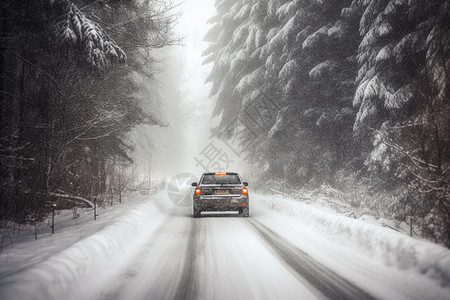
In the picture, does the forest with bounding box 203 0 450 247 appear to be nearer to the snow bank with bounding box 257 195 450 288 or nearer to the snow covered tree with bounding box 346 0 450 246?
the snow covered tree with bounding box 346 0 450 246

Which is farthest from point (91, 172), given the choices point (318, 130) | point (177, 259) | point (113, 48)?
point (318, 130)

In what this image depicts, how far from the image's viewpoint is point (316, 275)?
4664 millimetres

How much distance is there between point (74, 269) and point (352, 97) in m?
12.8

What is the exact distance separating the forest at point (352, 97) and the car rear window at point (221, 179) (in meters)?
4.49

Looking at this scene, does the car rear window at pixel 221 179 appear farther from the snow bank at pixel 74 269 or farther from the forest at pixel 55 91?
the snow bank at pixel 74 269

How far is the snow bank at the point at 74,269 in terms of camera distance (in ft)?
11.3

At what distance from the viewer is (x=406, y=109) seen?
968 cm

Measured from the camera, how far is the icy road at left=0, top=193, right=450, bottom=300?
3.88m

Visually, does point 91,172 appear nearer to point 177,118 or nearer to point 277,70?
point 277,70

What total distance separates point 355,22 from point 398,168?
796cm

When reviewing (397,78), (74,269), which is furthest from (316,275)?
(397,78)

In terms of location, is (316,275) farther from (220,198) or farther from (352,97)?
(352,97)

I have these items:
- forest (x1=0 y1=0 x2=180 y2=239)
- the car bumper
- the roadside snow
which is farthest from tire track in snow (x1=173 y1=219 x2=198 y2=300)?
the car bumper

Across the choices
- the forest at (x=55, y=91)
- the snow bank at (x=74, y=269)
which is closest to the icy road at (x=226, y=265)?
the snow bank at (x=74, y=269)
